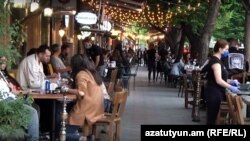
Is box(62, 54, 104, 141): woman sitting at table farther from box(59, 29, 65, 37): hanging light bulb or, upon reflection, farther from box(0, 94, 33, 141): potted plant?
box(59, 29, 65, 37): hanging light bulb

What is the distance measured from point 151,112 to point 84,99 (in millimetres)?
7565

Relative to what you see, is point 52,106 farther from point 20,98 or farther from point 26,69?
point 20,98

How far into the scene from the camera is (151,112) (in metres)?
17.0

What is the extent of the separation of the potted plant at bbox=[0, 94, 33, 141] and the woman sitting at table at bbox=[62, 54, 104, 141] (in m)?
2.35

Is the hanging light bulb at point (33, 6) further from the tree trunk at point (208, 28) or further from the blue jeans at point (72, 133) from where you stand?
the blue jeans at point (72, 133)

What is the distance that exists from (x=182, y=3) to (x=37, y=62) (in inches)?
811

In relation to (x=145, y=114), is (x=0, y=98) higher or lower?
higher

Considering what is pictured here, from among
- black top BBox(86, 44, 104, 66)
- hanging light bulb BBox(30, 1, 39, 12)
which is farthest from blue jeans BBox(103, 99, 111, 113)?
black top BBox(86, 44, 104, 66)

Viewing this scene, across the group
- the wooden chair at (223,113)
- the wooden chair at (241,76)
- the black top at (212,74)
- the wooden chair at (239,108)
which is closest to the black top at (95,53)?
the wooden chair at (241,76)

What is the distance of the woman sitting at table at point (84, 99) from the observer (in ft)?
31.6

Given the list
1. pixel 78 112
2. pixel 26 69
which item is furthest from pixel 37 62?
pixel 78 112

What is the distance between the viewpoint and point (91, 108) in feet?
31.8

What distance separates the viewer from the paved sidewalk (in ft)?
44.8

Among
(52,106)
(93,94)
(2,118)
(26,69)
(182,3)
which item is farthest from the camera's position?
(182,3)
